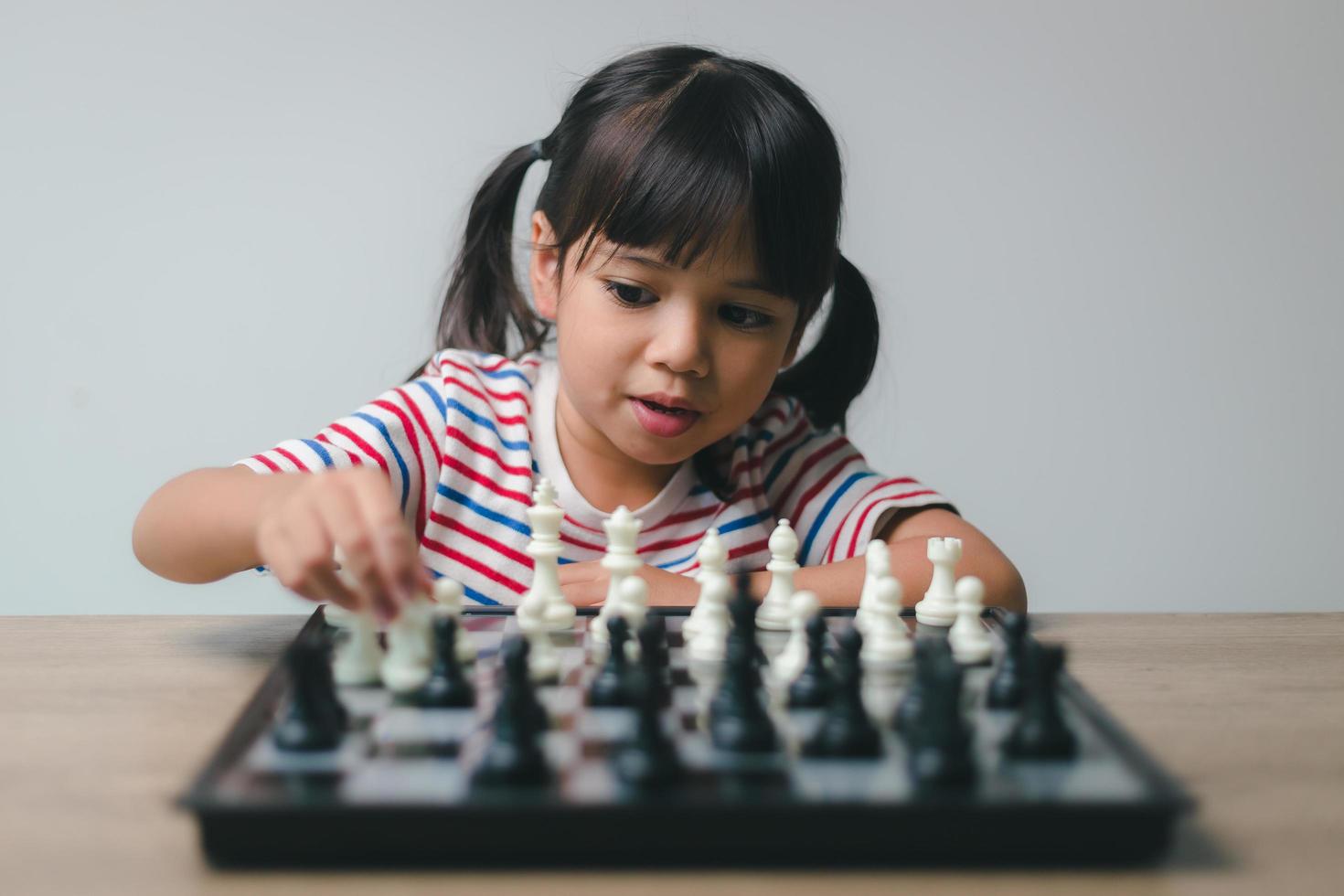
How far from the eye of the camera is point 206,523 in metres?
1.27

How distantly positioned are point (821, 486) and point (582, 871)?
3.50 ft

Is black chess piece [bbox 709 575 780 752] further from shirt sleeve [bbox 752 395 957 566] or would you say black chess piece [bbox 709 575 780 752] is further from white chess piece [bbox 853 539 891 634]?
shirt sleeve [bbox 752 395 957 566]

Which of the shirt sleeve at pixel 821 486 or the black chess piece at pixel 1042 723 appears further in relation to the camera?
the shirt sleeve at pixel 821 486

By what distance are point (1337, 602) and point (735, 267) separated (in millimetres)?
2054

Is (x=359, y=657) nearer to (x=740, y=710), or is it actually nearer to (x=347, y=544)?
(x=347, y=544)

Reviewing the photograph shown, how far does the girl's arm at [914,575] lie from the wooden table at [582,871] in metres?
0.06

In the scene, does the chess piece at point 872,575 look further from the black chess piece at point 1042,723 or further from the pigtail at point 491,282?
the pigtail at point 491,282

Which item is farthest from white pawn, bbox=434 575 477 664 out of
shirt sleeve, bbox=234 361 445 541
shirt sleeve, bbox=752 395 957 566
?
shirt sleeve, bbox=752 395 957 566

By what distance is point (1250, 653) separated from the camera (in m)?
1.18

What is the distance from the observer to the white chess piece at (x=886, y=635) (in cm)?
98

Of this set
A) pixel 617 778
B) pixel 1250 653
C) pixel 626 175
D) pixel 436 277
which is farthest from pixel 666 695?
pixel 436 277

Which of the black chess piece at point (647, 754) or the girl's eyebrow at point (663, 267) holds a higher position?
the girl's eyebrow at point (663, 267)

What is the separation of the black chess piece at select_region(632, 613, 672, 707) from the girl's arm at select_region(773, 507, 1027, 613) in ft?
1.40

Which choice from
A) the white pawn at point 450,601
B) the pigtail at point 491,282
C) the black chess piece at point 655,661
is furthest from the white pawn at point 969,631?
the pigtail at point 491,282
